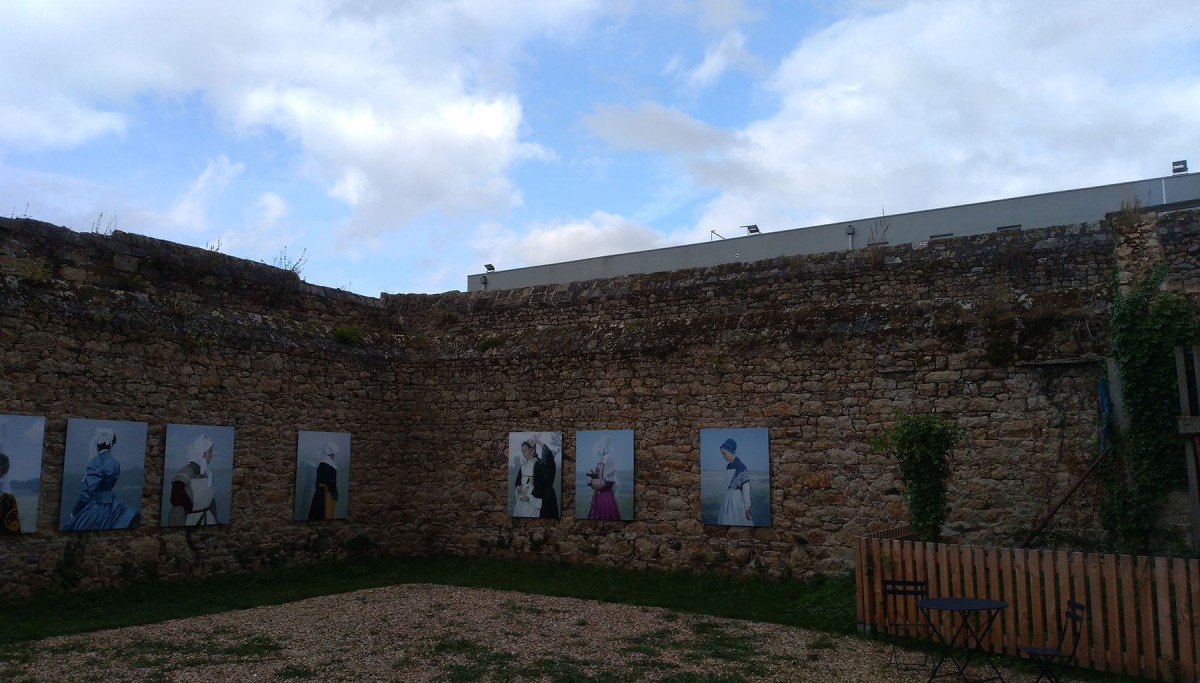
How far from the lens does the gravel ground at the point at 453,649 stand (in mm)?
7398

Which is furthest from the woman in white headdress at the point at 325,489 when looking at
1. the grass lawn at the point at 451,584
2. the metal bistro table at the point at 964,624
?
the metal bistro table at the point at 964,624

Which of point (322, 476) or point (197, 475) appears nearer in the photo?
point (197, 475)

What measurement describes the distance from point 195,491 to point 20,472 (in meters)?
2.31

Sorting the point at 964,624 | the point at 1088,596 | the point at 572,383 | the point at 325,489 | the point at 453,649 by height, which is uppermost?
the point at 572,383

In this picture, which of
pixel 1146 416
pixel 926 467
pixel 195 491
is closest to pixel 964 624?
pixel 926 467

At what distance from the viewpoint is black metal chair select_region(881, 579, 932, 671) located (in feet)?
26.9

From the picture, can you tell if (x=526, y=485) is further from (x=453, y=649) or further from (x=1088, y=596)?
(x=1088, y=596)

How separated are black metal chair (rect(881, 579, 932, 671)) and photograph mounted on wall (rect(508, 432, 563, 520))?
6.13 m

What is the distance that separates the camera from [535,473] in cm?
1396

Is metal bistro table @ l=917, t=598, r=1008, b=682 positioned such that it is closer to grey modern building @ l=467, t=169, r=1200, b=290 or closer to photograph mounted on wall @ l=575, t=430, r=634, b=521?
photograph mounted on wall @ l=575, t=430, r=634, b=521

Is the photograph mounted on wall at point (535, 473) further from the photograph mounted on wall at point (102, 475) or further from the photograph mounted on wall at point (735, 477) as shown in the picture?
the photograph mounted on wall at point (102, 475)

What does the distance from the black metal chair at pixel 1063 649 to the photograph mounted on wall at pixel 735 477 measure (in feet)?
15.3

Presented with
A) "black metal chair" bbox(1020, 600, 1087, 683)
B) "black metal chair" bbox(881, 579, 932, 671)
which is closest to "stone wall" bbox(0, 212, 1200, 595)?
"black metal chair" bbox(881, 579, 932, 671)

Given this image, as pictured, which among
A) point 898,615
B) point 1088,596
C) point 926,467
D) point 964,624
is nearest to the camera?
point 1088,596
